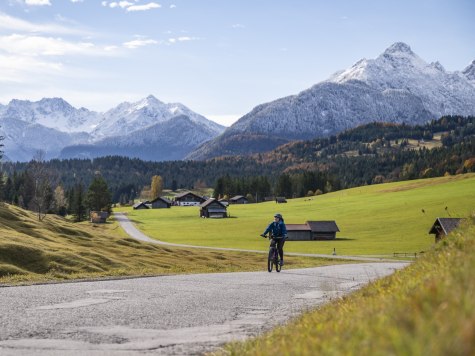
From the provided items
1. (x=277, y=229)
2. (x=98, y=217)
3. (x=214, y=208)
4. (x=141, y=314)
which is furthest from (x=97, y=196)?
(x=141, y=314)

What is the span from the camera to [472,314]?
12.4 ft

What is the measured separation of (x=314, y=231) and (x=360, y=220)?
18.2 metres

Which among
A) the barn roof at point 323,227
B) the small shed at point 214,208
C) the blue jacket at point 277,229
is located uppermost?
the blue jacket at point 277,229

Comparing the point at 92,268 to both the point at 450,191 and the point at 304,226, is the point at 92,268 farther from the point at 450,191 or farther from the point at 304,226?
the point at 450,191

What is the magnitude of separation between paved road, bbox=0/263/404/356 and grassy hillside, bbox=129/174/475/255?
2139 inches

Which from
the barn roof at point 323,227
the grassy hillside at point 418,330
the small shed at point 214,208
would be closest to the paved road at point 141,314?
the grassy hillside at point 418,330

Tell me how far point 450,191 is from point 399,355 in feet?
449

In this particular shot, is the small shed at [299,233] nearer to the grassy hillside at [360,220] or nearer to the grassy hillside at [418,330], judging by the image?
the grassy hillside at [360,220]

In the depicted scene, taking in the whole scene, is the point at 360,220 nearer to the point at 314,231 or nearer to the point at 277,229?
the point at 314,231

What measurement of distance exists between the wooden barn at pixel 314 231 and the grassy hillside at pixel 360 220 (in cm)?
296

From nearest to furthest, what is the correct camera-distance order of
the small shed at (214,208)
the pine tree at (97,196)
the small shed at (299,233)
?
1. the small shed at (299,233)
2. the pine tree at (97,196)
3. the small shed at (214,208)

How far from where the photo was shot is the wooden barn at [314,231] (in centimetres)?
10644

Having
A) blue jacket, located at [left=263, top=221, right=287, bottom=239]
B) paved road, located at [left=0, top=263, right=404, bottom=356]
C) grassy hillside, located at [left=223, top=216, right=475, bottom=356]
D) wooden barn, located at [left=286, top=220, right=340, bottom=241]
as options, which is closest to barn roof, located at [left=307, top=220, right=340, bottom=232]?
wooden barn, located at [left=286, top=220, right=340, bottom=241]

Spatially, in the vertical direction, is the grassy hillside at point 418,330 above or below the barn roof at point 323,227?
above
